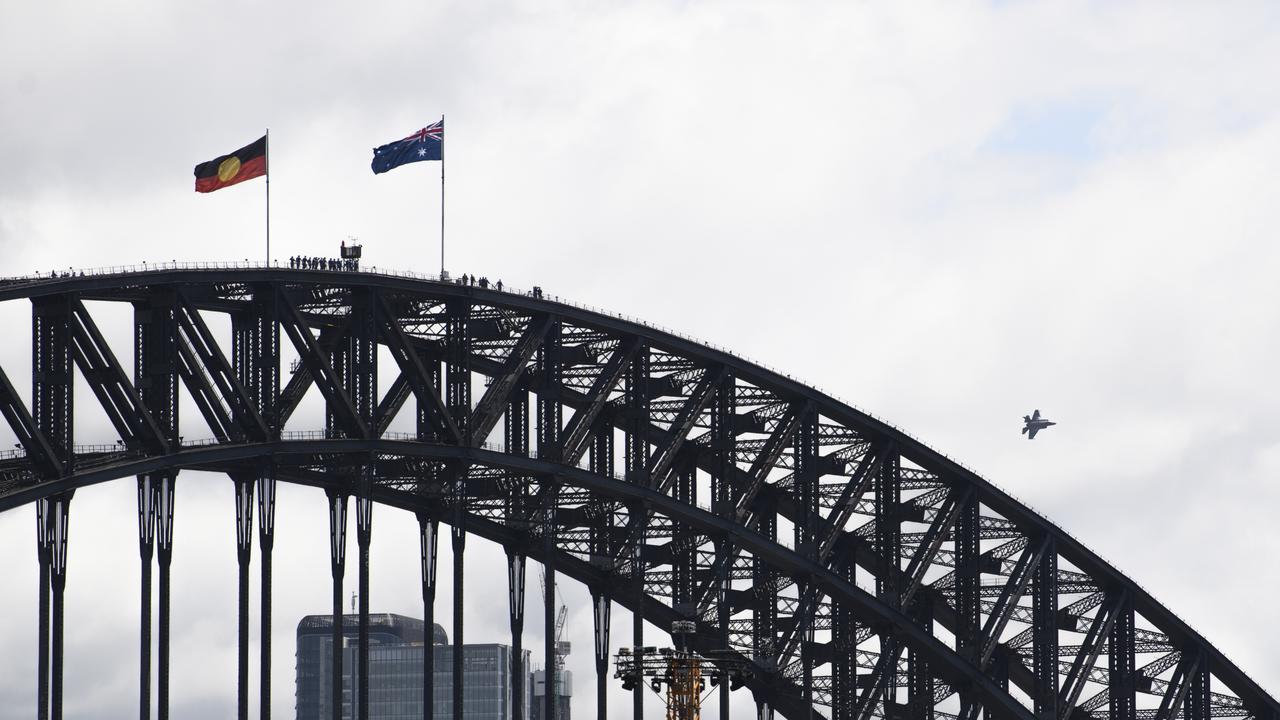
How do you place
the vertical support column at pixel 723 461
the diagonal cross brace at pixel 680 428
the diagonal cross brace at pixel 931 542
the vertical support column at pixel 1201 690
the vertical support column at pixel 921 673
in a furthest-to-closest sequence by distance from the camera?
the vertical support column at pixel 1201 690, the vertical support column at pixel 921 673, the diagonal cross brace at pixel 931 542, the vertical support column at pixel 723 461, the diagonal cross brace at pixel 680 428

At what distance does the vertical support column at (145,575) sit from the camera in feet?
370

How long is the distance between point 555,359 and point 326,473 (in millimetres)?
12293

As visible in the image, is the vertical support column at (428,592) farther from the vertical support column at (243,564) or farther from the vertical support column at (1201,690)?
the vertical support column at (1201,690)

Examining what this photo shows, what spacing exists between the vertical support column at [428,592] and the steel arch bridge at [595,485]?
0.63 ft

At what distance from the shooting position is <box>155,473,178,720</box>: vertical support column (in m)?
115

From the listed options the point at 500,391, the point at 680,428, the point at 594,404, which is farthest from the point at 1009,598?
the point at 500,391

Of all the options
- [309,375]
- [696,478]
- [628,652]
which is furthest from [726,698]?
[309,375]

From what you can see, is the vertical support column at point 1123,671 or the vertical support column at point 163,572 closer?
the vertical support column at point 163,572

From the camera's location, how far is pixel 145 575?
383ft

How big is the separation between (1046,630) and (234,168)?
57.7 metres

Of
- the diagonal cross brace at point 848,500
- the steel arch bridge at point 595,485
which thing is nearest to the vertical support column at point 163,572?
the steel arch bridge at point 595,485

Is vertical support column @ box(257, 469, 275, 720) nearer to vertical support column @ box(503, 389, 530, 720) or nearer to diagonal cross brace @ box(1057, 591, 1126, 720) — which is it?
vertical support column @ box(503, 389, 530, 720)

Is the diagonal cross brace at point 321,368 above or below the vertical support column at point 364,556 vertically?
above

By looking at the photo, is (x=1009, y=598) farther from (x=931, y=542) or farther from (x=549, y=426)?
(x=549, y=426)
